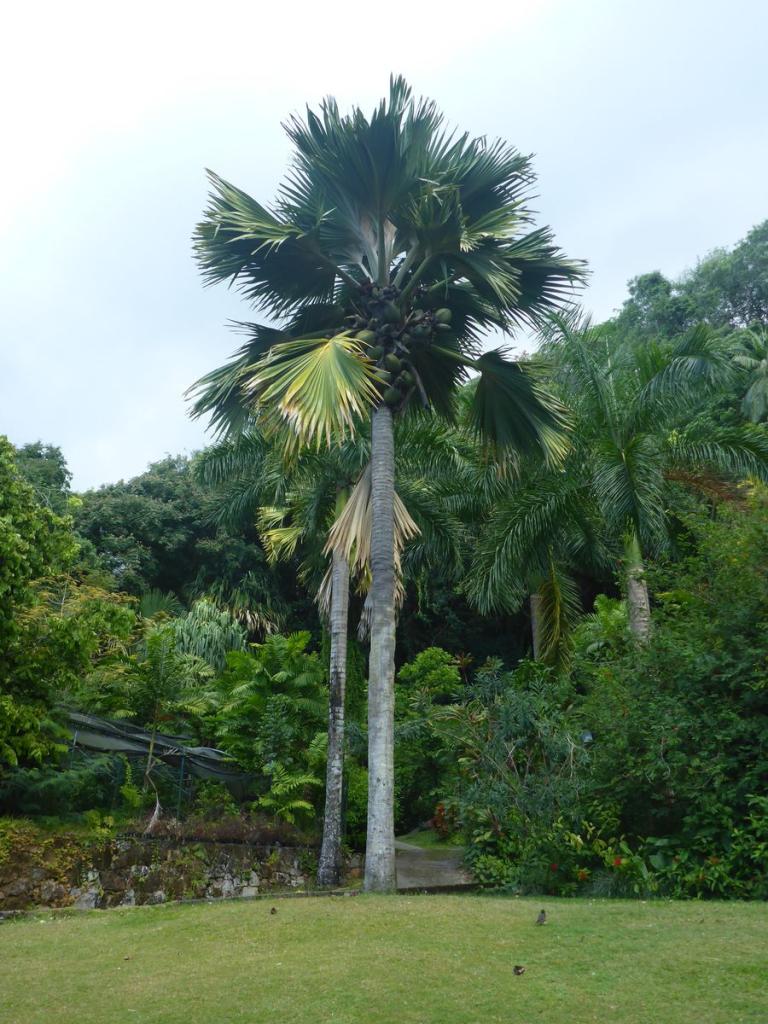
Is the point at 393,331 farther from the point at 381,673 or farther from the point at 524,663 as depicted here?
the point at 524,663

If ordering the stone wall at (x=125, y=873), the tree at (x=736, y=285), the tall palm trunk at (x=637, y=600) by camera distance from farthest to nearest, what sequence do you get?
the tree at (x=736, y=285), the tall palm trunk at (x=637, y=600), the stone wall at (x=125, y=873)

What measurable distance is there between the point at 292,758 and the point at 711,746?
8.97m

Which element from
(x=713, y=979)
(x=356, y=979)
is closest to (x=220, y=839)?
(x=356, y=979)

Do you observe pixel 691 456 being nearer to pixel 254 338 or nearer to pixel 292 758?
pixel 254 338

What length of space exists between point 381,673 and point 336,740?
12.2 feet

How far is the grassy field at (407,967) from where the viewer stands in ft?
15.9

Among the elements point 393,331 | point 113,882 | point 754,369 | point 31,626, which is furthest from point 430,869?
point 754,369

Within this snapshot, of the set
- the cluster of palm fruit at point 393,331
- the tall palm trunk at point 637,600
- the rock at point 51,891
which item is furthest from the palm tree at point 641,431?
the rock at point 51,891

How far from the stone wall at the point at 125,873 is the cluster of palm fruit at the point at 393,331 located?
6.72 meters

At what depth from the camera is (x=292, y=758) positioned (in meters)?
15.7

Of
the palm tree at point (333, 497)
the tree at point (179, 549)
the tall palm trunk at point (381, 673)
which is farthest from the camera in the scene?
the tree at point (179, 549)

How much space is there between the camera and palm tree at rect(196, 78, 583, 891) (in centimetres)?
1032

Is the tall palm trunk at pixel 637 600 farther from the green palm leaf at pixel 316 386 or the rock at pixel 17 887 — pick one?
the rock at pixel 17 887

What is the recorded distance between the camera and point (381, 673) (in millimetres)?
10008
